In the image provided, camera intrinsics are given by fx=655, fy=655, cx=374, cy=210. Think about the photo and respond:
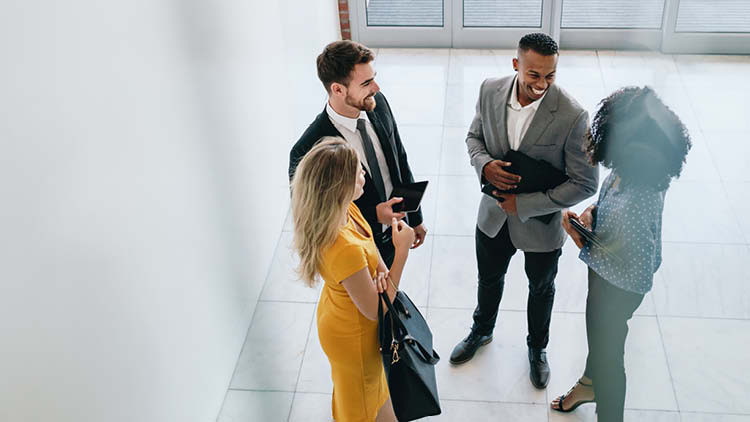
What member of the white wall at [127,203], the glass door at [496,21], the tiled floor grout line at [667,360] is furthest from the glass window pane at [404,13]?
the tiled floor grout line at [667,360]

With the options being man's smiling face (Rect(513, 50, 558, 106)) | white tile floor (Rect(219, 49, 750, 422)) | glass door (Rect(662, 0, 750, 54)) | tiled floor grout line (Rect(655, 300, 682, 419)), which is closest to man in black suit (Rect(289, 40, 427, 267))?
man's smiling face (Rect(513, 50, 558, 106))

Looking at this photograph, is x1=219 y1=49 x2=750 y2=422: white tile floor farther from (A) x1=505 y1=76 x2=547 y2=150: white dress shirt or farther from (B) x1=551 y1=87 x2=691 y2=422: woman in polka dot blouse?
(A) x1=505 y1=76 x2=547 y2=150: white dress shirt

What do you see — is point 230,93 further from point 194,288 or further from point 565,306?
point 565,306

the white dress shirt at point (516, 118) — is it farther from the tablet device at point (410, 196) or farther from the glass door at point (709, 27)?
the glass door at point (709, 27)

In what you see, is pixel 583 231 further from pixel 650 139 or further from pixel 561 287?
pixel 561 287

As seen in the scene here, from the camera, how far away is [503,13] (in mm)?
6078

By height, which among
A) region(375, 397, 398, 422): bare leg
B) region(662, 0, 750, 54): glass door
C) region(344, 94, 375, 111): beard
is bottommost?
region(375, 397, 398, 422): bare leg

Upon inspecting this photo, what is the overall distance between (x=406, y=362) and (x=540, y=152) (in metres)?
0.95

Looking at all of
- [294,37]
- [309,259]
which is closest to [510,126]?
[309,259]

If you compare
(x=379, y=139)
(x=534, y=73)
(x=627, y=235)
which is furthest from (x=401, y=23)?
(x=627, y=235)

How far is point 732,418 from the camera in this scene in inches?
36.4

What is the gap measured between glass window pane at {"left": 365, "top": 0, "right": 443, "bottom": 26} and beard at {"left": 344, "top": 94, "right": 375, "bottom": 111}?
12.3ft

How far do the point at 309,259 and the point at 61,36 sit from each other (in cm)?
99

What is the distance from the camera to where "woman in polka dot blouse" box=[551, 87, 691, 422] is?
102cm
